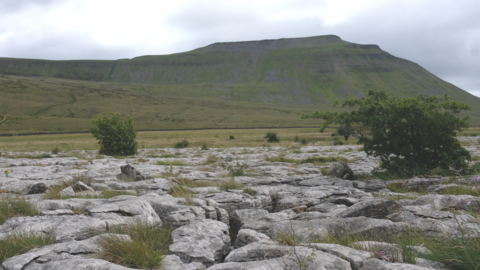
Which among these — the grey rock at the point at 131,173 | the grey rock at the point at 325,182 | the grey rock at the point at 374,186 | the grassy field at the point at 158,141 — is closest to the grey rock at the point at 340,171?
the grey rock at the point at 325,182

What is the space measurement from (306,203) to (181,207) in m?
3.94

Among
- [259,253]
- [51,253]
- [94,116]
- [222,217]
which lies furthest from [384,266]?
[94,116]

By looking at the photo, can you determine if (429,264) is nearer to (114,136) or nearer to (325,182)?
(325,182)

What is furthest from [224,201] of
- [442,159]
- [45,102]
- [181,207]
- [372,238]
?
[45,102]

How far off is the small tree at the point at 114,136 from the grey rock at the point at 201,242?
25.3 m

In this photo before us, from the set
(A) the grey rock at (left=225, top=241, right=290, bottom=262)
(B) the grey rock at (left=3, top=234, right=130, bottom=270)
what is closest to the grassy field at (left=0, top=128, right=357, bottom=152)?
(B) the grey rock at (left=3, top=234, right=130, bottom=270)

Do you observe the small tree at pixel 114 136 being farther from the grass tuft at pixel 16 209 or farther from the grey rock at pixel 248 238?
the grey rock at pixel 248 238

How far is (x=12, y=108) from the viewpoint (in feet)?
543

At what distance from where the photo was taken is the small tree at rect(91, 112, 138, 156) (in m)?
29.4

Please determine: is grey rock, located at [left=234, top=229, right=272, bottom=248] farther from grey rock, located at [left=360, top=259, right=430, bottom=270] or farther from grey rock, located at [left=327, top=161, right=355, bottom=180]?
grey rock, located at [left=327, top=161, right=355, bottom=180]

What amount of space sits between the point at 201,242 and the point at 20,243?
9.95 ft

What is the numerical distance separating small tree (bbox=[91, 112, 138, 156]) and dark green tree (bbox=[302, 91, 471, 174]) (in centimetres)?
→ 2210

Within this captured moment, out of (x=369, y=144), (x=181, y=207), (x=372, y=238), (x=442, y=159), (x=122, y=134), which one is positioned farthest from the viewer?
(x=122, y=134)

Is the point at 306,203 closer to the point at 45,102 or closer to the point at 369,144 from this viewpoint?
the point at 369,144
